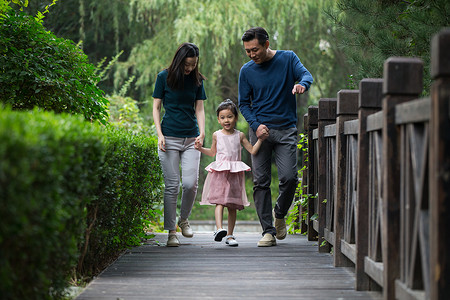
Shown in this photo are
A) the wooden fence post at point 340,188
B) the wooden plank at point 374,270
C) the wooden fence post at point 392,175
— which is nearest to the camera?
the wooden fence post at point 392,175

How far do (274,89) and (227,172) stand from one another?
933 mm

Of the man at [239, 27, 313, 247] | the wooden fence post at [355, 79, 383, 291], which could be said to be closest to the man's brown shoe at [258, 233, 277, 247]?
the man at [239, 27, 313, 247]

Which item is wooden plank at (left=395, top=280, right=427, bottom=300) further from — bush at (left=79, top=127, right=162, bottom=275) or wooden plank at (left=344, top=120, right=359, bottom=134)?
bush at (left=79, top=127, right=162, bottom=275)

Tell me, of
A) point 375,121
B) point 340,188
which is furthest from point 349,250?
point 375,121

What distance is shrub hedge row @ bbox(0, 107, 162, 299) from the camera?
2.28 metres

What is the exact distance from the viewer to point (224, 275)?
4414mm

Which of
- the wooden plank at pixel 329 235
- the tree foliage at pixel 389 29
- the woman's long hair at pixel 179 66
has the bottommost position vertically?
the wooden plank at pixel 329 235

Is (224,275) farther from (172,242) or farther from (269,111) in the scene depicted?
(269,111)

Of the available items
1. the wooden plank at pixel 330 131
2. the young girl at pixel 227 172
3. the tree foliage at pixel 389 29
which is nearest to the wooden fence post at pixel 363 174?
the wooden plank at pixel 330 131

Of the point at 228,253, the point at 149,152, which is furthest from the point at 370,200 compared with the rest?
the point at 149,152

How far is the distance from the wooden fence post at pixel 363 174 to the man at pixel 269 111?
74.0 inches

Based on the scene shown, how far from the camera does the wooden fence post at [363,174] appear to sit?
3.79 meters

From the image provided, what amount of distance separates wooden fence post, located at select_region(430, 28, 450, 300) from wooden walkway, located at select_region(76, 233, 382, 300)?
4.25ft

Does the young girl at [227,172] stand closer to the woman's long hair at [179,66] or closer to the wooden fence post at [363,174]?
the woman's long hair at [179,66]
